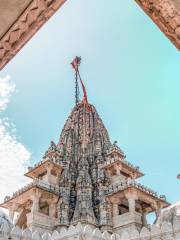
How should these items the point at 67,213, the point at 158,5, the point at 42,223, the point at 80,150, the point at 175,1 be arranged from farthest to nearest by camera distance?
1. the point at 80,150
2. the point at 67,213
3. the point at 42,223
4. the point at 158,5
5. the point at 175,1

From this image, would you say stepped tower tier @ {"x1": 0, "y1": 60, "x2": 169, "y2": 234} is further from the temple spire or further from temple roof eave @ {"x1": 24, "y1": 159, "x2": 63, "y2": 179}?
the temple spire

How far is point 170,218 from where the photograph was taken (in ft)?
64.1

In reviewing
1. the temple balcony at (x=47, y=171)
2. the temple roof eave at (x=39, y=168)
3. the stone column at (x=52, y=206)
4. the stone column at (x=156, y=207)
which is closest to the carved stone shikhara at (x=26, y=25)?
the stone column at (x=52, y=206)

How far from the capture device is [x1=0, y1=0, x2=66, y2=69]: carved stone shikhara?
6.98 feet

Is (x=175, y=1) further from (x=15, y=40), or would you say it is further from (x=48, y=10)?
(x=15, y=40)

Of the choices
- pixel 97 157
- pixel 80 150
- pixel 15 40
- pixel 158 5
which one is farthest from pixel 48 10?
pixel 80 150

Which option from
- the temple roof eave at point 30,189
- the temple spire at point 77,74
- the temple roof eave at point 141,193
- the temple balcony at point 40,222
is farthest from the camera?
the temple spire at point 77,74

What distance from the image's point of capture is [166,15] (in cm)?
203

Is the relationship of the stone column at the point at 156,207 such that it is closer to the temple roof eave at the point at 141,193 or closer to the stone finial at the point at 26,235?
the temple roof eave at the point at 141,193

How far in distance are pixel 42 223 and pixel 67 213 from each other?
2927 mm

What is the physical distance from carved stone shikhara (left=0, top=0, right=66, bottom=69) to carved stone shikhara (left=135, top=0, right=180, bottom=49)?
2.45 feet

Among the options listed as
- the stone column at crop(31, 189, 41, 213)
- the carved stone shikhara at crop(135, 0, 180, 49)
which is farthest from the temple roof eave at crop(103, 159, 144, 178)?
the carved stone shikhara at crop(135, 0, 180, 49)

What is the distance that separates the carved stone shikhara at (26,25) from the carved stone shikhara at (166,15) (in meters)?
0.75

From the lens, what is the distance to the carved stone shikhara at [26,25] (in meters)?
2.13
